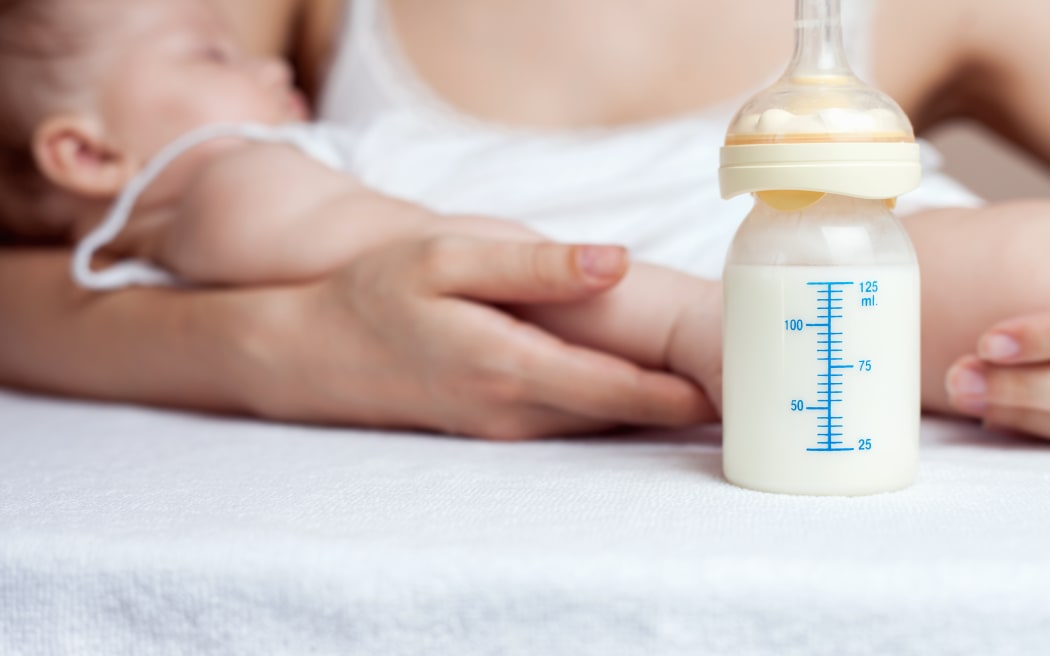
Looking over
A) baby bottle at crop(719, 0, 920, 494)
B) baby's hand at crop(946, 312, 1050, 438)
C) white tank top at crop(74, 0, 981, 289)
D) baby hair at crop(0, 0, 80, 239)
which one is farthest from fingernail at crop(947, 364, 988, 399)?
baby hair at crop(0, 0, 80, 239)

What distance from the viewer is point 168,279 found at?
44.2 inches

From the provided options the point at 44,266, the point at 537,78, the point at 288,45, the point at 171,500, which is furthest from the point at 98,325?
the point at 288,45

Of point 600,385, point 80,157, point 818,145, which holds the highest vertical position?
point 818,145

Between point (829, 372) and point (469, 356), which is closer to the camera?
point (829, 372)

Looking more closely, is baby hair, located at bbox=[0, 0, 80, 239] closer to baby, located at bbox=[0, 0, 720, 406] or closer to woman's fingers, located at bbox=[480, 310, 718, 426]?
baby, located at bbox=[0, 0, 720, 406]

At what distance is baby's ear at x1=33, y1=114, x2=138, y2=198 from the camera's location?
1224 millimetres

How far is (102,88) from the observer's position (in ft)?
4.13

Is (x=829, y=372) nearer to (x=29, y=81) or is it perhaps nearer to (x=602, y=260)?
(x=602, y=260)

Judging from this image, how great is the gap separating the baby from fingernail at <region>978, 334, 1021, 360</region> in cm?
36

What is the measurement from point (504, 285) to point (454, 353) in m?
0.07

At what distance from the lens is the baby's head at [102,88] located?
1.25 m

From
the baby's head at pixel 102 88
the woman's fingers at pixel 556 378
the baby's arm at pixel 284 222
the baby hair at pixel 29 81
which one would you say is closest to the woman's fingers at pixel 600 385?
the woman's fingers at pixel 556 378

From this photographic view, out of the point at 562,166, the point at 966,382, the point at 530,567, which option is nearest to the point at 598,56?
the point at 562,166

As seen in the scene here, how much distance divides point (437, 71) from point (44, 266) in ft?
1.81
